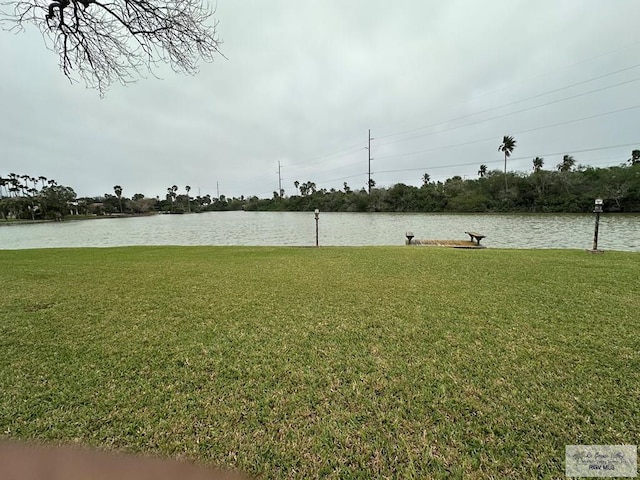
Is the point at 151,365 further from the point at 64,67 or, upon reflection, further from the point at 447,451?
the point at 64,67

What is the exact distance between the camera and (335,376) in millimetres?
2066

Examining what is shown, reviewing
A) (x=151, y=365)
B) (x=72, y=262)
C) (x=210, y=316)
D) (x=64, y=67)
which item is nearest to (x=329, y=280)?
(x=210, y=316)

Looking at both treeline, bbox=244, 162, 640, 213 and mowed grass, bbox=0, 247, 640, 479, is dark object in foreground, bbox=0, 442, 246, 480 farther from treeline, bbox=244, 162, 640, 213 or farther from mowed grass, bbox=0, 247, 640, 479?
treeline, bbox=244, 162, 640, 213

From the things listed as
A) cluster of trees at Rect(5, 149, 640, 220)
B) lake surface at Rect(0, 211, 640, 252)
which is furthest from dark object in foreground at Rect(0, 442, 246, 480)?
cluster of trees at Rect(5, 149, 640, 220)

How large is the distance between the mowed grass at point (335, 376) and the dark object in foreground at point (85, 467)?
0.05m

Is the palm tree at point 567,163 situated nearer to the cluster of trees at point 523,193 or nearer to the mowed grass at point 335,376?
the cluster of trees at point 523,193

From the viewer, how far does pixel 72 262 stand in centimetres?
703

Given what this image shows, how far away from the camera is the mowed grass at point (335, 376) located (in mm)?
1479

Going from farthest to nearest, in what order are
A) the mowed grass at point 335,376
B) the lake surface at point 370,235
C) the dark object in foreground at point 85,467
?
the lake surface at point 370,235 → the mowed grass at point 335,376 → the dark object in foreground at point 85,467

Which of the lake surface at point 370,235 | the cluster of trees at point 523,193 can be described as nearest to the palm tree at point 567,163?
the cluster of trees at point 523,193

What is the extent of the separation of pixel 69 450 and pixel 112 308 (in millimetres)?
2425

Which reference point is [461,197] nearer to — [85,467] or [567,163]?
[567,163]

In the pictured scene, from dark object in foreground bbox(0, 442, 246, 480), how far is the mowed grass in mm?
52

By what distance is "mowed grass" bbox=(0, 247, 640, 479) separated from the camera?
148cm
